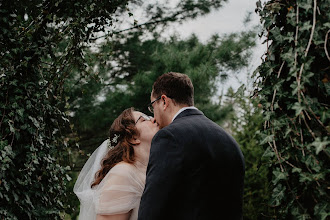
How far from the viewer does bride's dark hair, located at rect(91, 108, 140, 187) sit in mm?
2977

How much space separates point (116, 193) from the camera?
8.68ft

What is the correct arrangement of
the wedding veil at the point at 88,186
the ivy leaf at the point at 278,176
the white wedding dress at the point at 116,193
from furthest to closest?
the wedding veil at the point at 88,186
the white wedding dress at the point at 116,193
the ivy leaf at the point at 278,176

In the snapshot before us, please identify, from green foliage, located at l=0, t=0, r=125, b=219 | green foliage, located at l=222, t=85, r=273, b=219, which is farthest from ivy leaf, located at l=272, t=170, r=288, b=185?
green foliage, located at l=222, t=85, r=273, b=219

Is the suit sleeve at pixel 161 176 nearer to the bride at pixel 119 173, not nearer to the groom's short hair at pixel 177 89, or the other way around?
the groom's short hair at pixel 177 89

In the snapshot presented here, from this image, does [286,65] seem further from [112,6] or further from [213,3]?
[213,3]

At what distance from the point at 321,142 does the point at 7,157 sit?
90.4 inches

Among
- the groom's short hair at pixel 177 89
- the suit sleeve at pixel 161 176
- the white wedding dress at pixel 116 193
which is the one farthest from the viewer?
the white wedding dress at pixel 116 193

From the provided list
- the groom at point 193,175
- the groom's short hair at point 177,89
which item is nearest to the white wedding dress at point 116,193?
the groom at point 193,175

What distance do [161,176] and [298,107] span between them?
0.84 metres

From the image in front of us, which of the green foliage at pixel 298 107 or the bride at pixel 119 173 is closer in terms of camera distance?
the green foliage at pixel 298 107

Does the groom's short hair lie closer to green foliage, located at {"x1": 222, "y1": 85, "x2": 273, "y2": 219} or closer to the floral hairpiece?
the floral hairpiece

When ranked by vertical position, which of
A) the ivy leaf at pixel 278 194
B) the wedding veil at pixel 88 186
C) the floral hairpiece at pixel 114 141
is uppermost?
the ivy leaf at pixel 278 194

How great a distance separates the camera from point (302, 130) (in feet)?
5.20

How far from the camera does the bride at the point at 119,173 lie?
8.61 ft
